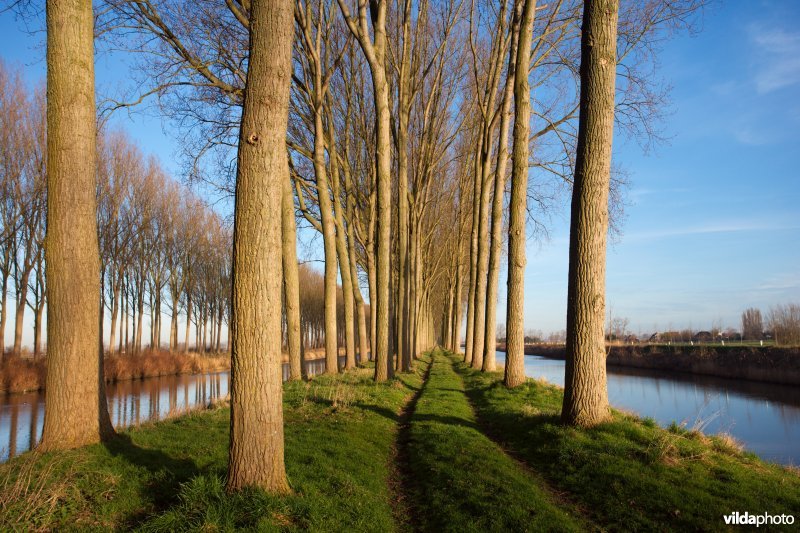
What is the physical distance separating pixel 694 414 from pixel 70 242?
16801 mm

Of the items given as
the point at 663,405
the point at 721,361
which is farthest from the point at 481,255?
the point at 721,361

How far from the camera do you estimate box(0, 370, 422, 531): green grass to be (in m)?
4.48

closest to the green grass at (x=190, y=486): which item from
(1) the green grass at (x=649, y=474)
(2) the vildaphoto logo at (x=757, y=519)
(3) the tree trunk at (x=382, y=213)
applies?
(1) the green grass at (x=649, y=474)

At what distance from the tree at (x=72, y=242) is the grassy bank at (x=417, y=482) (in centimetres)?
66

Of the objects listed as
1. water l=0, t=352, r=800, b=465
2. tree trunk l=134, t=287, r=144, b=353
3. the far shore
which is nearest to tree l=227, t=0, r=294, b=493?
water l=0, t=352, r=800, b=465

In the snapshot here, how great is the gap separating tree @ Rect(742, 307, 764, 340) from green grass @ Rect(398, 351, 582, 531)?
55.3 meters

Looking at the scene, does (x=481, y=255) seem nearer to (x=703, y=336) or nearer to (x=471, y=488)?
(x=471, y=488)

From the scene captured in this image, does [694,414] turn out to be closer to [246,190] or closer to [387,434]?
[387,434]

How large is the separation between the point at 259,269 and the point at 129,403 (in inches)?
663

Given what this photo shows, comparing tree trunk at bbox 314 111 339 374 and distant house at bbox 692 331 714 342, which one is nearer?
tree trunk at bbox 314 111 339 374

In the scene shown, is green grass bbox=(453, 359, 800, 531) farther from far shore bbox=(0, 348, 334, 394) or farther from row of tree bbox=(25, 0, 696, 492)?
far shore bbox=(0, 348, 334, 394)

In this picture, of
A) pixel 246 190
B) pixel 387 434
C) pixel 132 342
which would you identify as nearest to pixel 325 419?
pixel 387 434

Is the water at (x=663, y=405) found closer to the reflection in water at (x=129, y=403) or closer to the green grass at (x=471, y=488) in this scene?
the reflection in water at (x=129, y=403)

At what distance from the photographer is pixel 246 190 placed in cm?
493
